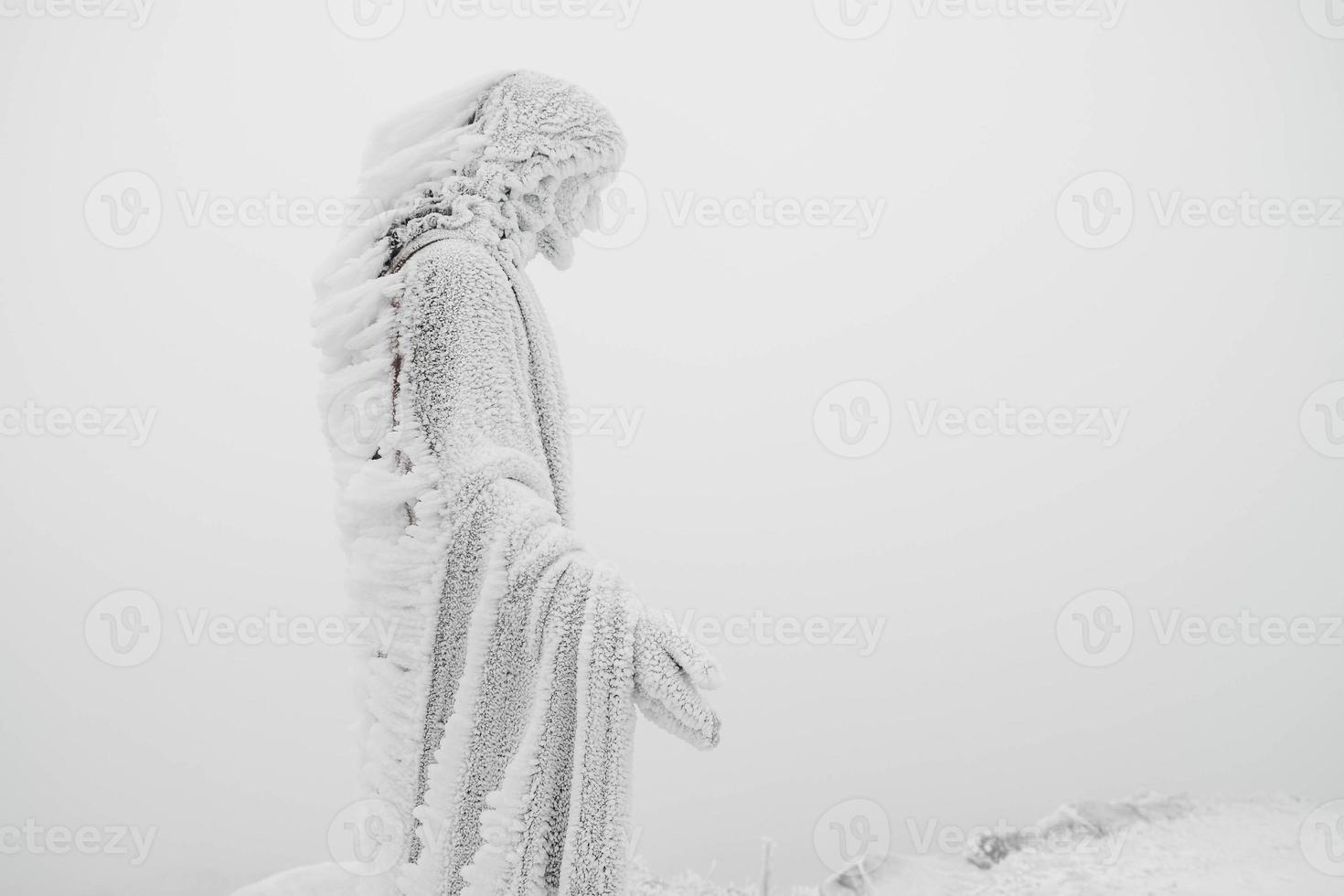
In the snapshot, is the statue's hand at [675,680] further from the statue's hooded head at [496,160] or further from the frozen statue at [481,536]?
the statue's hooded head at [496,160]

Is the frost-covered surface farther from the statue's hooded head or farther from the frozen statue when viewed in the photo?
the statue's hooded head

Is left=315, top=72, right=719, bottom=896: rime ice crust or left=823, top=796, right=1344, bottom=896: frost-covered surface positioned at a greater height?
left=315, top=72, right=719, bottom=896: rime ice crust

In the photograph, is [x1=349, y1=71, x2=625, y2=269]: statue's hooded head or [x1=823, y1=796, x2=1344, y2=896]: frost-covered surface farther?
[x1=823, y1=796, x2=1344, y2=896]: frost-covered surface

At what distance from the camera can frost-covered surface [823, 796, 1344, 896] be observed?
269 cm

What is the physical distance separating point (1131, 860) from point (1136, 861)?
0.02 m

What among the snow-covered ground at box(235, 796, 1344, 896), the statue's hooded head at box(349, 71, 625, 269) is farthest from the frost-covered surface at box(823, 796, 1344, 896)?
the statue's hooded head at box(349, 71, 625, 269)

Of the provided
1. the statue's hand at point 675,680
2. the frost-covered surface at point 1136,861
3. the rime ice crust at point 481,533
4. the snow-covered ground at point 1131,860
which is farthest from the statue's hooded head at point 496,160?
the frost-covered surface at point 1136,861

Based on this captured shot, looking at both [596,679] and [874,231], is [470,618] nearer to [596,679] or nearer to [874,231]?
[596,679]

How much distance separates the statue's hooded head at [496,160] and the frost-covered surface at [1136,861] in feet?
6.76

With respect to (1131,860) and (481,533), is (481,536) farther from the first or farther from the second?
(1131,860)

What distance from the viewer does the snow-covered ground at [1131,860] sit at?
269 cm

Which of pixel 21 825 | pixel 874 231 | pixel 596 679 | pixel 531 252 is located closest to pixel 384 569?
pixel 596 679

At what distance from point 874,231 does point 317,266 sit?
380 centimetres

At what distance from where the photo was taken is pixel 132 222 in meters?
3.90
